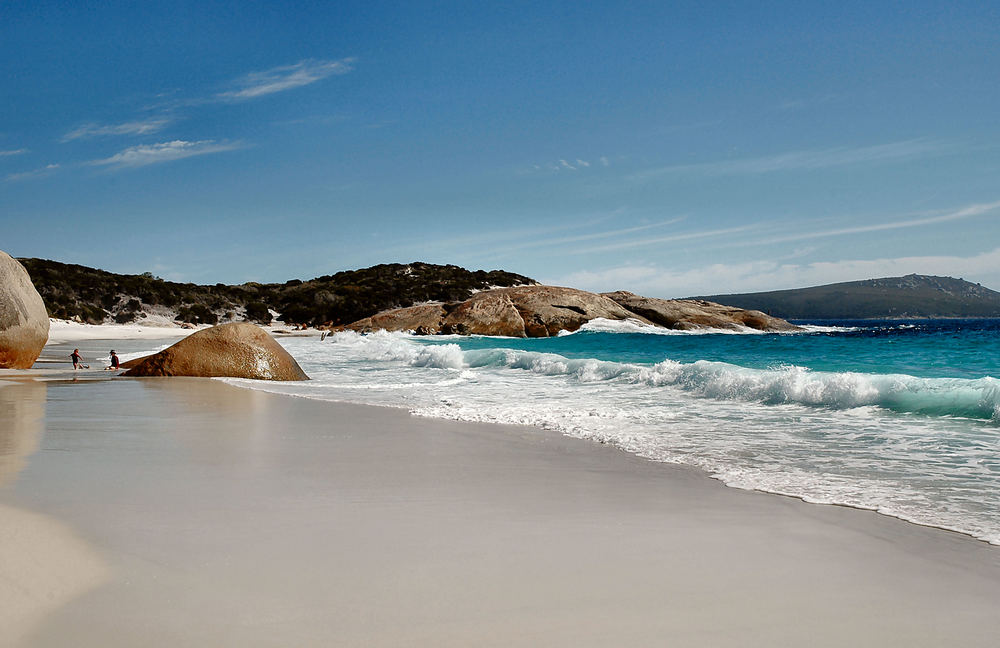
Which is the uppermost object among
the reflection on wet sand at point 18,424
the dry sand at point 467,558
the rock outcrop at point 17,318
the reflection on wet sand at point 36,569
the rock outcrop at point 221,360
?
the rock outcrop at point 17,318

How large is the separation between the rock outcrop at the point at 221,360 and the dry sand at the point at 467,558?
858cm

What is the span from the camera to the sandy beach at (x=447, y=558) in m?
2.39

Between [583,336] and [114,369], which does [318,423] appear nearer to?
[114,369]

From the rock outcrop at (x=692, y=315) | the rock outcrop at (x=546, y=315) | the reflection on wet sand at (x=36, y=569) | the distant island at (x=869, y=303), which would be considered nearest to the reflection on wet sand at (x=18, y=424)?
the reflection on wet sand at (x=36, y=569)

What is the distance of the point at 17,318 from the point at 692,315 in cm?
4027

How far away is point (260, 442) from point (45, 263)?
237ft

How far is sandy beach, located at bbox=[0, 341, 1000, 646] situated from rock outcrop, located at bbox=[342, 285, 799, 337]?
36069 mm

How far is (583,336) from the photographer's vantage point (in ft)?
129

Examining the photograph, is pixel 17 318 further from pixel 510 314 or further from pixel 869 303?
pixel 869 303

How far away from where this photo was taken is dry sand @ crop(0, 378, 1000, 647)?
7.84 ft

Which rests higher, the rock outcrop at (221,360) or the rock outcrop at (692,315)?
the rock outcrop at (692,315)

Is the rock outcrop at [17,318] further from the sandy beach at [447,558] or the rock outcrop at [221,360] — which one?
the sandy beach at [447,558]

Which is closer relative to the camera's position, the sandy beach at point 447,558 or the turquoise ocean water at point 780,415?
the sandy beach at point 447,558

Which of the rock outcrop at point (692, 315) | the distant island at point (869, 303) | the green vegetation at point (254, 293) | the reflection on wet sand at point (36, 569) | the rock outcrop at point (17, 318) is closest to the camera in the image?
the reflection on wet sand at point (36, 569)
